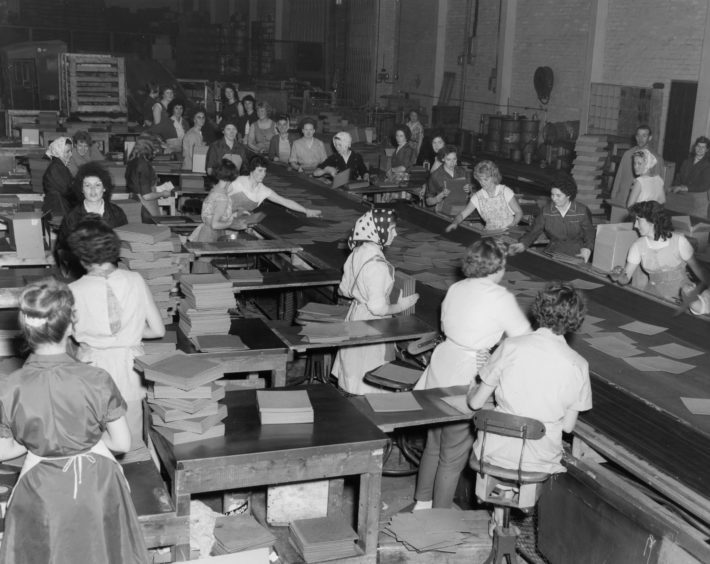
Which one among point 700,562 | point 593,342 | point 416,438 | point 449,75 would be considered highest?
point 449,75

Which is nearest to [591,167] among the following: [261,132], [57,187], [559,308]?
[261,132]

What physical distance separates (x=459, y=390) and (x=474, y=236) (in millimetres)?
3154

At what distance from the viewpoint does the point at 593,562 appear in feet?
12.6

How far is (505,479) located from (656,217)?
259 centimetres

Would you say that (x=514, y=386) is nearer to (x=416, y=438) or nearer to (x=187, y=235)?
(x=416, y=438)

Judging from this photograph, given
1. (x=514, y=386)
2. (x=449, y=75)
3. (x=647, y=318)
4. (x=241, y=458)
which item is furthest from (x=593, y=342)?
(x=449, y=75)

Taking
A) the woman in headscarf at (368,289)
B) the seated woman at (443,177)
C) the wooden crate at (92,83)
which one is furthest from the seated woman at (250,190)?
the wooden crate at (92,83)

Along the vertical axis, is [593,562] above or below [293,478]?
below

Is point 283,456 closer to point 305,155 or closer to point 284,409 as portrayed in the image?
point 284,409

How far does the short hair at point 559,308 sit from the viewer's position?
11.9 feet

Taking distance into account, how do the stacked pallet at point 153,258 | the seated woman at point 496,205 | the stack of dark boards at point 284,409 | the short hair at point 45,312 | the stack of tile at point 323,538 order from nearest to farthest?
1. the short hair at point 45,312
2. the stack of dark boards at point 284,409
3. the stack of tile at point 323,538
4. the stacked pallet at point 153,258
5. the seated woman at point 496,205

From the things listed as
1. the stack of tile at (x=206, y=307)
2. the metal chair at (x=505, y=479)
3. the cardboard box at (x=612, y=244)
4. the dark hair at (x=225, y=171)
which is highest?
the dark hair at (x=225, y=171)

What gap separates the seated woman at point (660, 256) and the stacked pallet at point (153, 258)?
3002mm

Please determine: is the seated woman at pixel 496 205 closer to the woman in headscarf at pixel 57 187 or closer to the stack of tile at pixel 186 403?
the woman in headscarf at pixel 57 187
